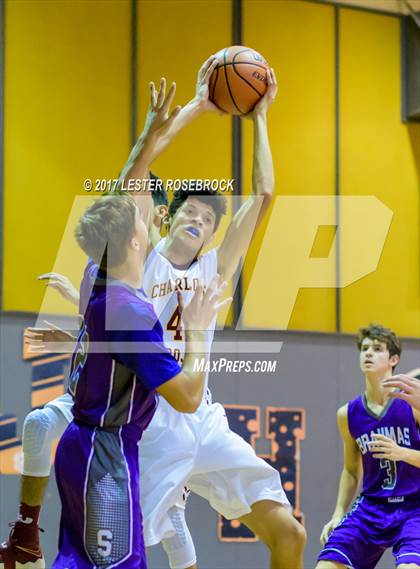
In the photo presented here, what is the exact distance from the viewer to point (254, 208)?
17.7 feet

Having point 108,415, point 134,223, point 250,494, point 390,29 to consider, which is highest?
point 390,29


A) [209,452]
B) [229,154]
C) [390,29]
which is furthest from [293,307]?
[209,452]

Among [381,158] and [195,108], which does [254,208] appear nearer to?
[195,108]

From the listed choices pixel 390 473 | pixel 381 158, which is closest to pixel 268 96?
pixel 390 473

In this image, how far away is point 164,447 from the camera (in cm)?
513

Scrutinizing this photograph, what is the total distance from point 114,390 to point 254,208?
1707mm

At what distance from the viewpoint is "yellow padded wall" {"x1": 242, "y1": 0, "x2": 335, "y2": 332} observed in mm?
11336

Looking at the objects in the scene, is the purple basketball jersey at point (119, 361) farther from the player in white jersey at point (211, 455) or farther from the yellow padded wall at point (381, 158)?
the yellow padded wall at point (381, 158)

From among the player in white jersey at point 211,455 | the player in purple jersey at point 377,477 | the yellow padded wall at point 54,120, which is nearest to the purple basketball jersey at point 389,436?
the player in purple jersey at point 377,477

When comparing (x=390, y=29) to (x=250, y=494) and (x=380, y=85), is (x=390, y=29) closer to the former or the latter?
(x=380, y=85)

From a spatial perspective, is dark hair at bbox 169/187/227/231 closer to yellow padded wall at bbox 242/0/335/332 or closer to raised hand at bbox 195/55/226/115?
raised hand at bbox 195/55/226/115

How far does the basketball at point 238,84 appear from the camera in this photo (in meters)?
5.93

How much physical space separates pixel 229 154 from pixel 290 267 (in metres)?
1.42

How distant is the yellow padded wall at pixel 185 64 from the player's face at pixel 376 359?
3.66 m
